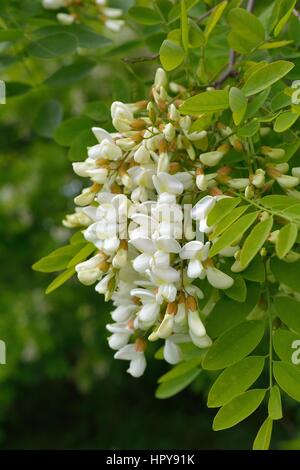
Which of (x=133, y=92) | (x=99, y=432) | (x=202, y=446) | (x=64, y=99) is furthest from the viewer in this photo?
(x=99, y=432)

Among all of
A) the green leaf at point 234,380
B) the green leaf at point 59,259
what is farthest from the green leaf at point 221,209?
the green leaf at point 59,259

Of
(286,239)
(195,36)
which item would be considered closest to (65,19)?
(195,36)

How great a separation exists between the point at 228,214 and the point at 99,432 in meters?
4.35

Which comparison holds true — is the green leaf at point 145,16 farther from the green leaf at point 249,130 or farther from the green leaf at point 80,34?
the green leaf at point 249,130

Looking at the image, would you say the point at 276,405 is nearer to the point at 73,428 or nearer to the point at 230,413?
the point at 230,413

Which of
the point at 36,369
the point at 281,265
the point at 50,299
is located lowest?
the point at 36,369

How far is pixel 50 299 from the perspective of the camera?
12.2 feet

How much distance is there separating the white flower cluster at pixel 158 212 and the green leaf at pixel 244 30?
5.0 inches

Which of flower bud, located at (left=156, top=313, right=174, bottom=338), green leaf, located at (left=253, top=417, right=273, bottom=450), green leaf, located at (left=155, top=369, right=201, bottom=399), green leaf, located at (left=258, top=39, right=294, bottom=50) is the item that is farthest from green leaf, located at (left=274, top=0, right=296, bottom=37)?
green leaf, located at (left=155, top=369, right=201, bottom=399)

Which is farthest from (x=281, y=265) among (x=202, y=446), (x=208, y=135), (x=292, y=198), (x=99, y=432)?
(x=99, y=432)

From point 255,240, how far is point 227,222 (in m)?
0.04

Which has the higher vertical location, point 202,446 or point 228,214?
point 228,214

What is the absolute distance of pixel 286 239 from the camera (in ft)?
2.83

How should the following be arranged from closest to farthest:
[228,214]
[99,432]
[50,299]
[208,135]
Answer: [228,214], [208,135], [50,299], [99,432]
